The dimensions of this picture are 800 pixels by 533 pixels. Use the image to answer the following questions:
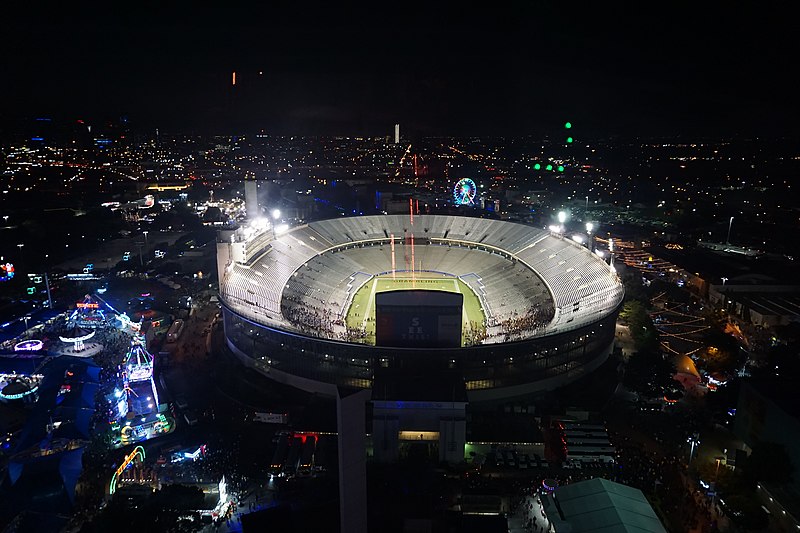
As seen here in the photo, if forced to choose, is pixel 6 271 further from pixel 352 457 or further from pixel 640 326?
pixel 640 326

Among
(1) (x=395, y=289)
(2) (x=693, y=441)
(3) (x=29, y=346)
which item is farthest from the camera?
(1) (x=395, y=289)

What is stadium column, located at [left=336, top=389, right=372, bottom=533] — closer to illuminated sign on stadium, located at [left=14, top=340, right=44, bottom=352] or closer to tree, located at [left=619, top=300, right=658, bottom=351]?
tree, located at [left=619, top=300, right=658, bottom=351]

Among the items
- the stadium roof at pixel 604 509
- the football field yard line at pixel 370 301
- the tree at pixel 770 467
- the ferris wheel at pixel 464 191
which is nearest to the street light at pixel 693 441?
the tree at pixel 770 467

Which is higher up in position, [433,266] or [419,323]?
[419,323]

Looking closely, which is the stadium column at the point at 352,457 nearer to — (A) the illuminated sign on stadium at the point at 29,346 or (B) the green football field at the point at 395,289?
(B) the green football field at the point at 395,289

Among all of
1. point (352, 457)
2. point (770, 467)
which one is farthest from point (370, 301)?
point (352, 457)

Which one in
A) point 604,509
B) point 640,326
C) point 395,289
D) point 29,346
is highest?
point 395,289

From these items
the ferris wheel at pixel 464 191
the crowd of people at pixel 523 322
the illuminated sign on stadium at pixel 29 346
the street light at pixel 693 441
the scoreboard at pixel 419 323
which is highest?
the ferris wheel at pixel 464 191
